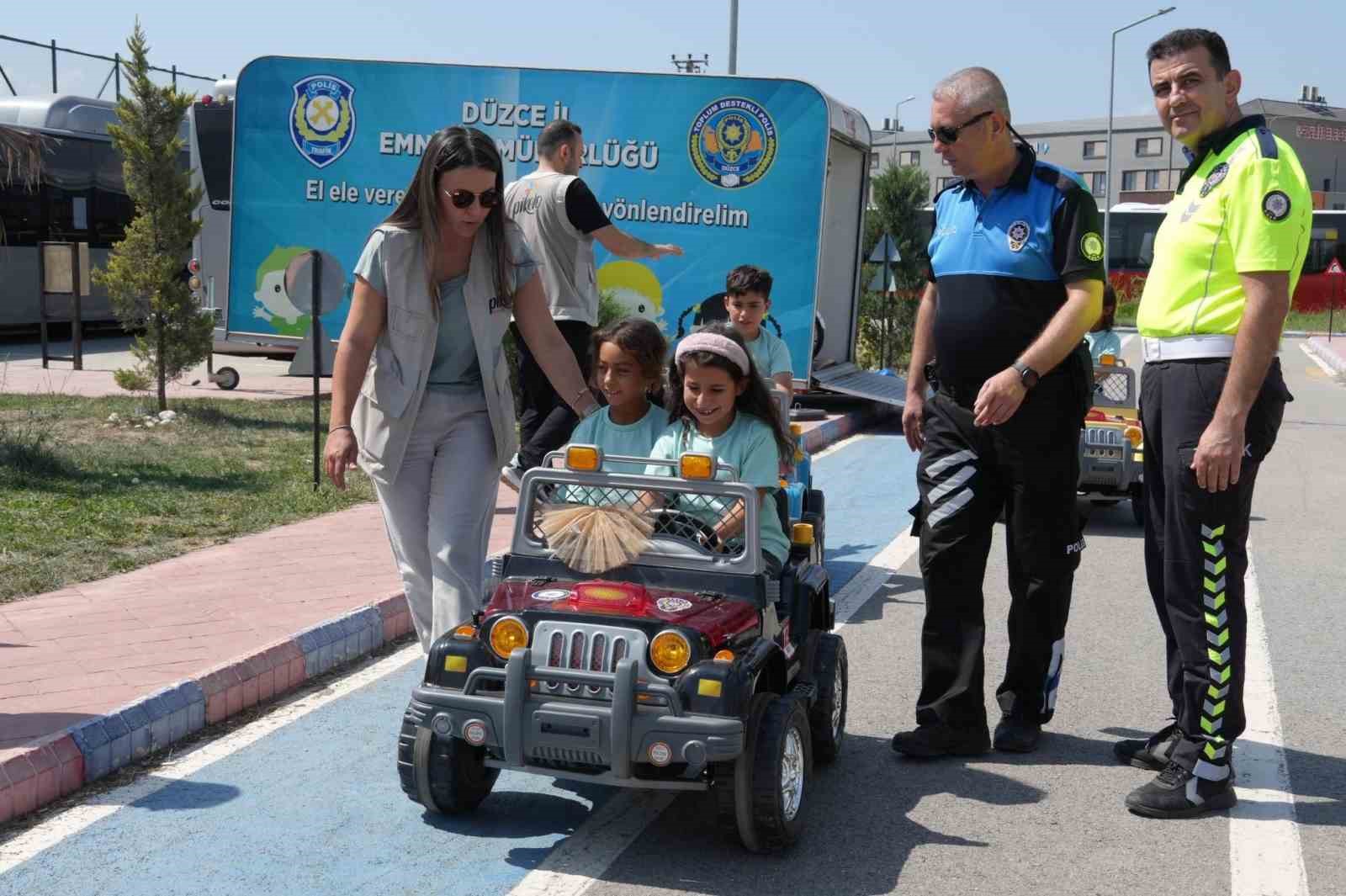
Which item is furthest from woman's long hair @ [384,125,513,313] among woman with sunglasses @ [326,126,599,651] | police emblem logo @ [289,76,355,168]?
police emblem logo @ [289,76,355,168]

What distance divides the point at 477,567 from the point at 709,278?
10.1 meters

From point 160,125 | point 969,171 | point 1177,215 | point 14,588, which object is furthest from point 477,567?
point 160,125

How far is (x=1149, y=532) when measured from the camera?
4.76m

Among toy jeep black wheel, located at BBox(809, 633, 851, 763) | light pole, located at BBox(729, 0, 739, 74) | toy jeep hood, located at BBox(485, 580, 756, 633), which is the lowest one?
toy jeep black wheel, located at BBox(809, 633, 851, 763)

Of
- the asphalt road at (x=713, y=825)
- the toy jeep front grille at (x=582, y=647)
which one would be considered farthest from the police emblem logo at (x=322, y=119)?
the toy jeep front grille at (x=582, y=647)

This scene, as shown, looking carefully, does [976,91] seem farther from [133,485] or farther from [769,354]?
[133,485]

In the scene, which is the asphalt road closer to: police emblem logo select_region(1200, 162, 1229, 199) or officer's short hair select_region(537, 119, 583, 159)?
police emblem logo select_region(1200, 162, 1229, 199)

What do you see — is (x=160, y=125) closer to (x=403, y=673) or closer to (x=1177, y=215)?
(x=403, y=673)

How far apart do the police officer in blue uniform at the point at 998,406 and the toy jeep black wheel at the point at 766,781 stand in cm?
99

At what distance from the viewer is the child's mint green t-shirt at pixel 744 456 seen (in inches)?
178

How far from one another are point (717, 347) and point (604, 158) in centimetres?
1040

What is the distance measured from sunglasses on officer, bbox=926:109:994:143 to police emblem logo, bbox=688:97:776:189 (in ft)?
32.4

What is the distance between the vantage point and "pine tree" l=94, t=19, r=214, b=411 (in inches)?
528

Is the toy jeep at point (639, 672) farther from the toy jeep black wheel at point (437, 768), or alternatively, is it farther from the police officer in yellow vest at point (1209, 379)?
the police officer in yellow vest at point (1209, 379)
